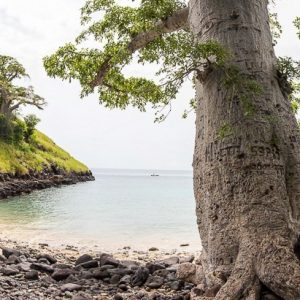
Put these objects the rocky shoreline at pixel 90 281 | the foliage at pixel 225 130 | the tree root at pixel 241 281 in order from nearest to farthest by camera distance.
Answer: the tree root at pixel 241 281 → the foliage at pixel 225 130 → the rocky shoreline at pixel 90 281

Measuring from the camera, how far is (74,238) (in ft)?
59.5

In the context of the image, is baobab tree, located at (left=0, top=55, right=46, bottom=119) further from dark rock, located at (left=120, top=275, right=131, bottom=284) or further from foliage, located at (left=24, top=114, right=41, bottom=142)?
dark rock, located at (left=120, top=275, right=131, bottom=284)

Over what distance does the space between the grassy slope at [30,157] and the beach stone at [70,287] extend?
40280 mm

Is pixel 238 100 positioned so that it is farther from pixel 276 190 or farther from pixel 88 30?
pixel 88 30

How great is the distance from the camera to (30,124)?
60.2 meters

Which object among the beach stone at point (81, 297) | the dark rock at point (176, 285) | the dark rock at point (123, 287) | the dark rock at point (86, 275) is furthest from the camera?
the dark rock at point (86, 275)

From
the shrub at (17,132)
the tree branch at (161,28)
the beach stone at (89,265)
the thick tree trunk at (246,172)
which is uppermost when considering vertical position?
the shrub at (17,132)

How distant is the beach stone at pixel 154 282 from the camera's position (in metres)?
8.05

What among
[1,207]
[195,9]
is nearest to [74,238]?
[195,9]

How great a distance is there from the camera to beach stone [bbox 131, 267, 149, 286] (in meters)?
8.25

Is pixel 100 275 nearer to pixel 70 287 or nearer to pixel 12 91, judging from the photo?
pixel 70 287

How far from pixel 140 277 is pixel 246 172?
3.53 metres

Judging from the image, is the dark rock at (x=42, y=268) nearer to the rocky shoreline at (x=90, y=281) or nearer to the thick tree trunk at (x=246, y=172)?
the rocky shoreline at (x=90, y=281)

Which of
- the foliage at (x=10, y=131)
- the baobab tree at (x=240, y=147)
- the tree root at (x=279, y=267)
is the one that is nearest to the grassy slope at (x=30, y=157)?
the foliage at (x=10, y=131)
